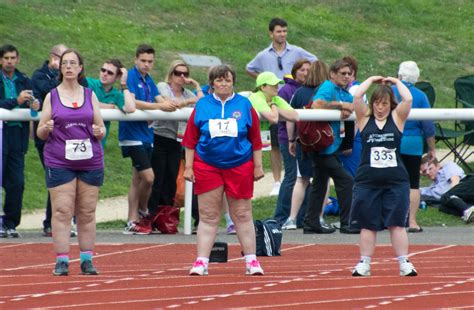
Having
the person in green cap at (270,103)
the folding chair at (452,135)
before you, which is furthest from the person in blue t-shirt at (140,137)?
the folding chair at (452,135)

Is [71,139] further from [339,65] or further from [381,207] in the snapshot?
[339,65]

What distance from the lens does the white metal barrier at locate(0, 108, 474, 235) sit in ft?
51.3

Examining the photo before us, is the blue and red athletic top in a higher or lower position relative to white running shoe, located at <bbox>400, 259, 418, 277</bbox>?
higher

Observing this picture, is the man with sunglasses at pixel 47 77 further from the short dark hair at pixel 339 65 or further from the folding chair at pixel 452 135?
the folding chair at pixel 452 135

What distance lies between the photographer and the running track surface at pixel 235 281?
11.0m

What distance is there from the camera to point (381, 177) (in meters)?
13.1

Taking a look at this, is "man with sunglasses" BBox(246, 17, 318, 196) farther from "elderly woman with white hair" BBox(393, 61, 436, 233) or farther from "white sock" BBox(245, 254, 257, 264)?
"white sock" BBox(245, 254, 257, 264)

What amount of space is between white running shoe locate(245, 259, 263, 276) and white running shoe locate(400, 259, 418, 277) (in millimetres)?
1110

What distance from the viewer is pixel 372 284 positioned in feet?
39.4

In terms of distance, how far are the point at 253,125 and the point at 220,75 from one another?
474 mm

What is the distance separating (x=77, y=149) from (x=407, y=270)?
2762mm

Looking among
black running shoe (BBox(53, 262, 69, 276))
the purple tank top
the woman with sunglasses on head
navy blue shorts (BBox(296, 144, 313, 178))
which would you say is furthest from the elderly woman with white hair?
black running shoe (BBox(53, 262, 69, 276))

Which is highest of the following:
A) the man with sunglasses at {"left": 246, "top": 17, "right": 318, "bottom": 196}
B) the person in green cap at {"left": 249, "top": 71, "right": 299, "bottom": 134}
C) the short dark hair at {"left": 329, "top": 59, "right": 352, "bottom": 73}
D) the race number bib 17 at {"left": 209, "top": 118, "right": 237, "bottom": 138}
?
the man with sunglasses at {"left": 246, "top": 17, "right": 318, "bottom": 196}

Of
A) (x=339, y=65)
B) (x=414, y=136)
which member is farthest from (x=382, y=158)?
(x=414, y=136)
